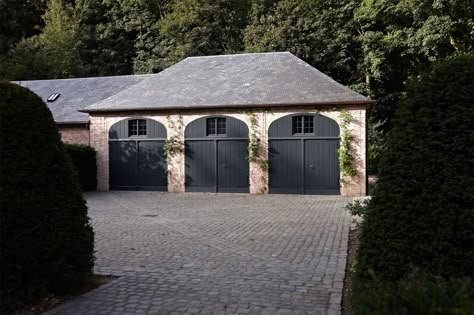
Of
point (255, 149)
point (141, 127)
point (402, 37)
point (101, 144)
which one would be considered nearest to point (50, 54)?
point (101, 144)

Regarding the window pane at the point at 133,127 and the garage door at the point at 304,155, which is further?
the window pane at the point at 133,127

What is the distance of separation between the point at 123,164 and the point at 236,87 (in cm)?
601

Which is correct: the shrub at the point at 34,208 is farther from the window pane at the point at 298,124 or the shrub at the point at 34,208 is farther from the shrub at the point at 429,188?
the window pane at the point at 298,124

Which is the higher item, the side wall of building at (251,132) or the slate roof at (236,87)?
the slate roof at (236,87)

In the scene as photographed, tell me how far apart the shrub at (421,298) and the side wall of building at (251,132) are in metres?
14.5

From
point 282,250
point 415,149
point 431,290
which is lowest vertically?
point 282,250

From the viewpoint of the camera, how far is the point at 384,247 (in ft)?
11.9

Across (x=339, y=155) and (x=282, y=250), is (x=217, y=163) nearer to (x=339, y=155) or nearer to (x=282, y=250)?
(x=339, y=155)

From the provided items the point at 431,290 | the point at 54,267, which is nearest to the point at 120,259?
the point at 54,267

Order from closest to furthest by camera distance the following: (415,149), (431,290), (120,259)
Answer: (431,290)
(415,149)
(120,259)

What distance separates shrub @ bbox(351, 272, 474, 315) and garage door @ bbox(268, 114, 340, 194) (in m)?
14.5

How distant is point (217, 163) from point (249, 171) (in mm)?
1407

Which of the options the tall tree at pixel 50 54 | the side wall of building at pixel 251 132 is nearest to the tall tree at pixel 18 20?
the tall tree at pixel 50 54

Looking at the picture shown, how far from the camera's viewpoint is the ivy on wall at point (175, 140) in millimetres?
19203
